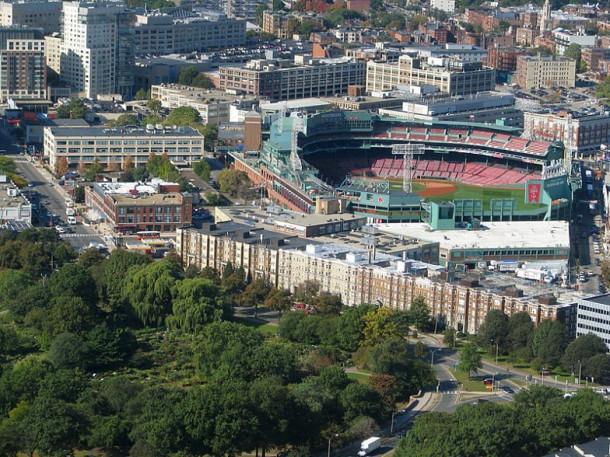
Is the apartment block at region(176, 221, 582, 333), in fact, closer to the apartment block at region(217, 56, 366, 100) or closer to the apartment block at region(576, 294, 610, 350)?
the apartment block at region(576, 294, 610, 350)

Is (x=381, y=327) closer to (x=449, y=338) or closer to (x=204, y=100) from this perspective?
(x=449, y=338)

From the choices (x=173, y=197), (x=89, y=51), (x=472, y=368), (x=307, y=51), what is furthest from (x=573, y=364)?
(x=307, y=51)

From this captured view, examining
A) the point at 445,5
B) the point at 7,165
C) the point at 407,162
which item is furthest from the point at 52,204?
the point at 445,5

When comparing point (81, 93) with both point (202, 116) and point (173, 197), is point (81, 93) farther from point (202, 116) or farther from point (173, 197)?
point (173, 197)

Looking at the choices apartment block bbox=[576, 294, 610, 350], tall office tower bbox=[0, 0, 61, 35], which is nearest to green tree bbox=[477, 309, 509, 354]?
apartment block bbox=[576, 294, 610, 350]

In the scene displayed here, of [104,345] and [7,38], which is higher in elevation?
[7,38]

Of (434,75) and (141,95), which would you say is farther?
(434,75)

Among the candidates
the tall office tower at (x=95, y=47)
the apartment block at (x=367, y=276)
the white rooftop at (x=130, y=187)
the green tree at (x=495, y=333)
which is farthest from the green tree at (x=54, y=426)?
the tall office tower at (x=95, y=47)
